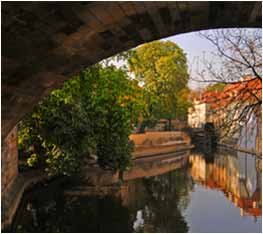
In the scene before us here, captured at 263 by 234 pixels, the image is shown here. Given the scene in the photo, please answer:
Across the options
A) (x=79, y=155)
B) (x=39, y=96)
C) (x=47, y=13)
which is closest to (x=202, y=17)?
(x=47, y=13)

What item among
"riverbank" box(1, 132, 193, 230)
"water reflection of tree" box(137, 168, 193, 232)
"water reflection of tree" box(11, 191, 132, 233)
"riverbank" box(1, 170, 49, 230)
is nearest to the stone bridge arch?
"riverbank" box(1, 132, 193, 230)

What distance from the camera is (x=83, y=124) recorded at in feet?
30.7

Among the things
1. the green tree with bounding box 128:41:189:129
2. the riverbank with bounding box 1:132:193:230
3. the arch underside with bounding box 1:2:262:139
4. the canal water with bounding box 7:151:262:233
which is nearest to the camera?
the arch underside with bounding box 1:2:262:139

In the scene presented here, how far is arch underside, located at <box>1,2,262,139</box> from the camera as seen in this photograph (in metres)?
1.87

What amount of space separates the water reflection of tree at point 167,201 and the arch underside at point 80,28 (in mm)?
6631

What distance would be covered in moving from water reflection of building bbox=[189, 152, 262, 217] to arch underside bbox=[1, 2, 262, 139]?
9.11 metres

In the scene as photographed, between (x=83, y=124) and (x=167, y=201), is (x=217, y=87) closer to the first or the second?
(x=83, y=124)

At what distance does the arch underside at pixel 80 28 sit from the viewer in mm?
1872

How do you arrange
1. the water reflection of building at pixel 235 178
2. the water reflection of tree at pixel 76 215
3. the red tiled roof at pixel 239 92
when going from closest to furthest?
the red tiled roof at pixel 239 92, the water reflection of tree at pixel 76 215, the water reflection of building at pixel 235 178

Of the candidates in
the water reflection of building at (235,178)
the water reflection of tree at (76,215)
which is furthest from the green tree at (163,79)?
the water reflection of tree at (76,215)

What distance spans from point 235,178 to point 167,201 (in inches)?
243

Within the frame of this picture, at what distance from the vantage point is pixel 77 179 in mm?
→ 11320

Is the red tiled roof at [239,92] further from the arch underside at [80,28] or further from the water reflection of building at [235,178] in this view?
the water reflection of building at [235,178]

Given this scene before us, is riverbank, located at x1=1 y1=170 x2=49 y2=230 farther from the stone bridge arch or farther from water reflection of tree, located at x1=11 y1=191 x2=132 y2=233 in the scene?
the stone bridge arch
